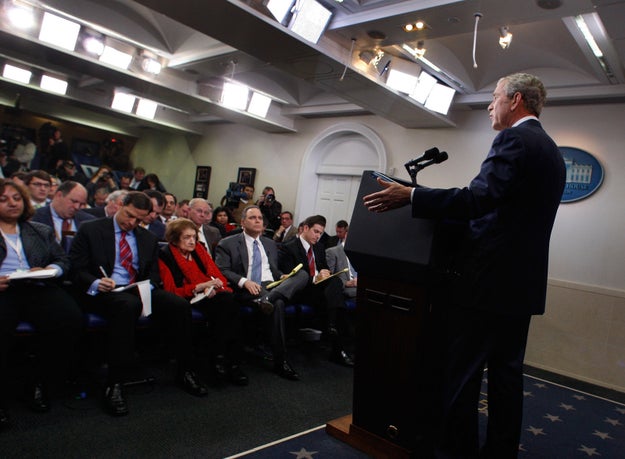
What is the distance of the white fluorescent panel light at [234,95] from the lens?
20.6ft

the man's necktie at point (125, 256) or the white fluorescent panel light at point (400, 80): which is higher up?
the white fluorescent panel light at point (400, 80)

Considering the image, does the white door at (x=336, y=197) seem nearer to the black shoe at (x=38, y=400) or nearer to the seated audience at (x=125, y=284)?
the seated audience at (x=125, y=284)

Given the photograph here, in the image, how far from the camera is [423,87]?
5.01 meters

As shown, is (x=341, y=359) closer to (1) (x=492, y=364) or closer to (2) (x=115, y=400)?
(2) (x=115, y=400)

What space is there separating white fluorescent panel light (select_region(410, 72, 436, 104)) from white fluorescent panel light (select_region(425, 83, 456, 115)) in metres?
0.08

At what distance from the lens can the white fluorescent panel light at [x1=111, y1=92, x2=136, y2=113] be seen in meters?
8.17

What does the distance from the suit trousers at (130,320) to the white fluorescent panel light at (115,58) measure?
368 centimetres

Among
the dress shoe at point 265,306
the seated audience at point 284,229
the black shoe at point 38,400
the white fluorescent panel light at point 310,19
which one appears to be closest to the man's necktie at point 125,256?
the black shoe at point 38,400

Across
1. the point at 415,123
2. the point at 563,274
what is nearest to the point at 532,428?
the point at 563,274

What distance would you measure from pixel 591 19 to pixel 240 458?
12.5 feet

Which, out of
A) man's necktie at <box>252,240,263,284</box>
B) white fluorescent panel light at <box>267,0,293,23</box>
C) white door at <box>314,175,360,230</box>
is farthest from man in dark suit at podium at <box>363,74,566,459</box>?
white door at <box>314,175,360,230</box>

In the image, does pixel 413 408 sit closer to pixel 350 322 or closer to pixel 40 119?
pixel 350 322

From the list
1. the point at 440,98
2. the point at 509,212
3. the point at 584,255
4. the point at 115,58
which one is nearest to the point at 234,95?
the point at 115,58

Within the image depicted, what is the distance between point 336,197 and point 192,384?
499cm
